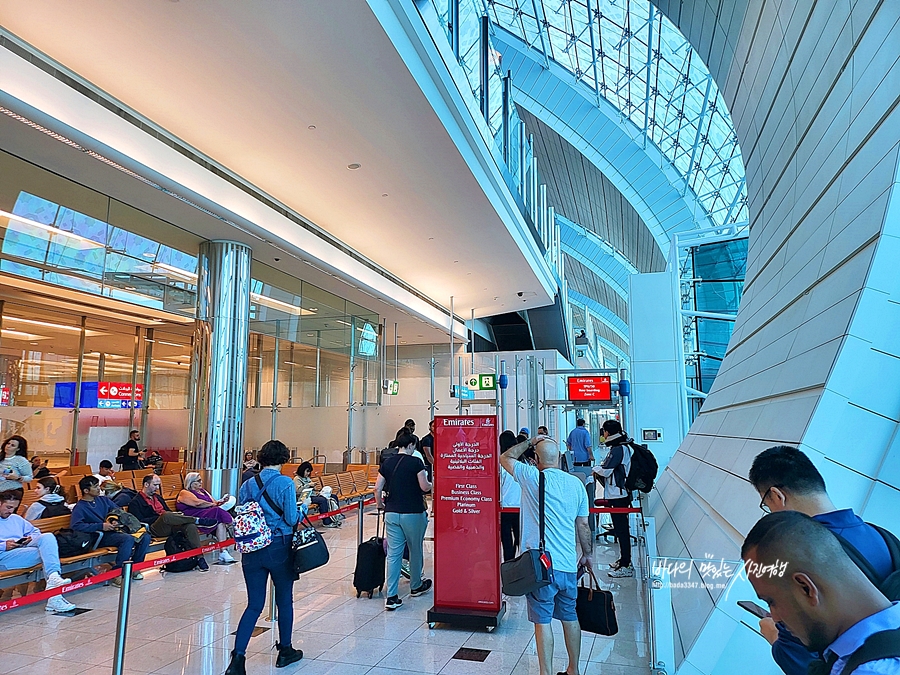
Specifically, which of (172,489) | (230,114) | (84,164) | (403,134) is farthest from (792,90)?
(172,489)

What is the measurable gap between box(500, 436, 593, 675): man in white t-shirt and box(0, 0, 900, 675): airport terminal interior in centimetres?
3

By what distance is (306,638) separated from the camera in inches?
200

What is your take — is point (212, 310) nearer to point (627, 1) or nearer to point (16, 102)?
point (16, 102)

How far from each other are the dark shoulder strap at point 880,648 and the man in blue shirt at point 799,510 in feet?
1.38

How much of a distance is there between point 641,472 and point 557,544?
397cm

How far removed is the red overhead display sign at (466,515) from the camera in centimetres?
540

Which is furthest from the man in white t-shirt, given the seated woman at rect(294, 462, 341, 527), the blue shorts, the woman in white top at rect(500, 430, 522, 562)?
the seated woman at rect(294, 462, 341, 527)

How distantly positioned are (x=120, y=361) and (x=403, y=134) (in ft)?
33.6

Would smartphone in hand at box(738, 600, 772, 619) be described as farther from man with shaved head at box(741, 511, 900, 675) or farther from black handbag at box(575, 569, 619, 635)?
black handbag at box(575, 569, 619, 635)

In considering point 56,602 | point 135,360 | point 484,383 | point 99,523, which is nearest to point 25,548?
point 56,602

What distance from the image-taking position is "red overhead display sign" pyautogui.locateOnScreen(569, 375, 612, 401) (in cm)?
1678

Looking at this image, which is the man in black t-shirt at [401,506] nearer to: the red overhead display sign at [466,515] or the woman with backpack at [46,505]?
the red overhead display sign at [466,515]

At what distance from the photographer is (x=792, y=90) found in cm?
537

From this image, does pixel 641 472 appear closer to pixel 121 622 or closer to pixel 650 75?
pixel 121 622
